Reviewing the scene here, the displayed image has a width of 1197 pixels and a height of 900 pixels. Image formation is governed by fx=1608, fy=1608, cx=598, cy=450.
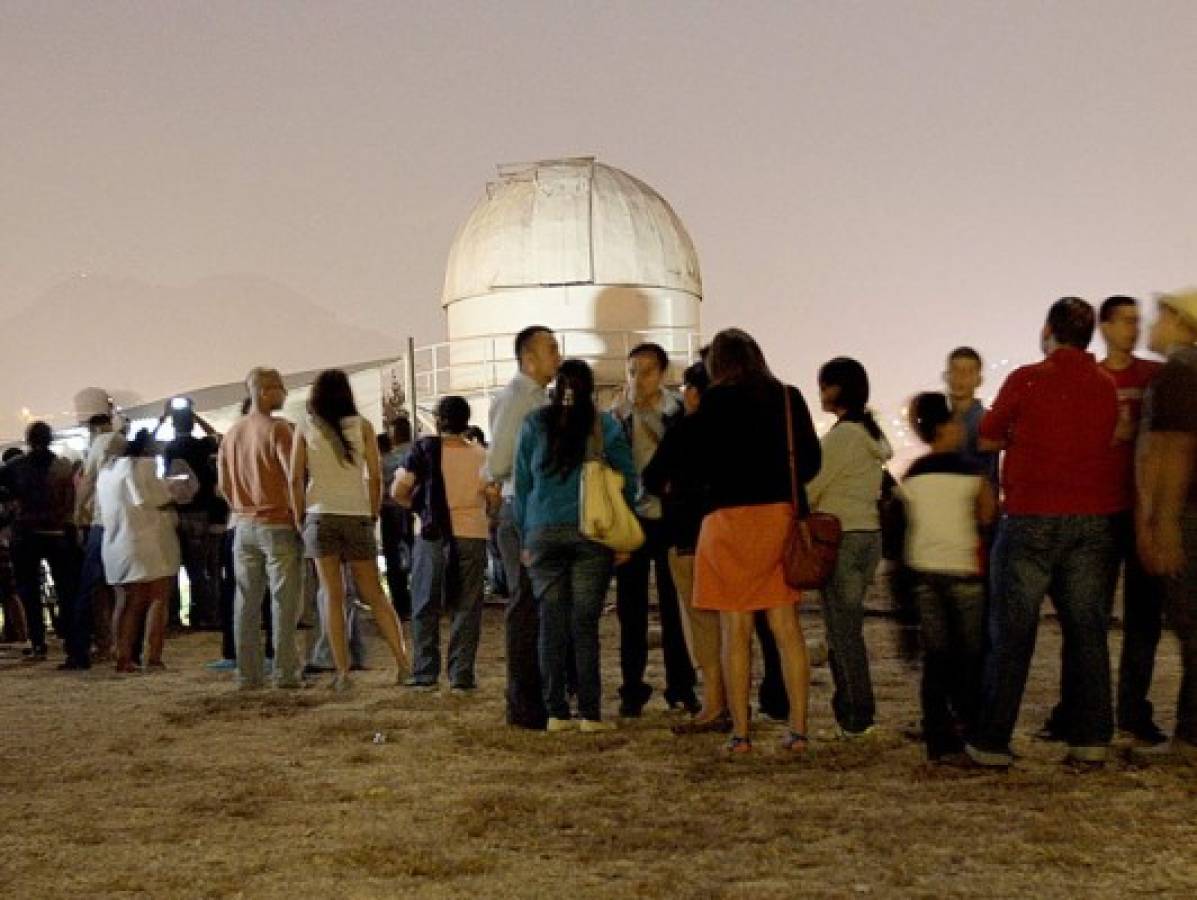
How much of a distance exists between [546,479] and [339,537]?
2259 mm

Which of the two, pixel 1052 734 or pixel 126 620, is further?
pixel 126 620

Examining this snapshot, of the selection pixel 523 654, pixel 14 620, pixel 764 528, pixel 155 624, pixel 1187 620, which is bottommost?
pixel 14 620

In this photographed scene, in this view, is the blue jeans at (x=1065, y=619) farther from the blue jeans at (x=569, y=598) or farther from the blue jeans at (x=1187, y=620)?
the blue jeans at (x=569, y=598)

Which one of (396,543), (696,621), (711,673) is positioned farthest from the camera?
(396,543)

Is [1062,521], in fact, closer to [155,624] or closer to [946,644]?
[946,644]

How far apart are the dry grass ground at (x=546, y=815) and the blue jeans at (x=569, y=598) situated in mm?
329

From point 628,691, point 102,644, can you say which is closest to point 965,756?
point 628,691

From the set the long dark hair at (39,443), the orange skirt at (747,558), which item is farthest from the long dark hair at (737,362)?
the long dark hair at (39,443)

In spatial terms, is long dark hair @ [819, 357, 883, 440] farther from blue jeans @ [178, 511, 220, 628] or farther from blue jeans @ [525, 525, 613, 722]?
blue jeans @ [178, 511, 220, 628]

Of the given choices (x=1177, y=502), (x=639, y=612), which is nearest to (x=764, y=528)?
(x=639, y=612)

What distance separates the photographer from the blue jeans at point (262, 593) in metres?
9.77

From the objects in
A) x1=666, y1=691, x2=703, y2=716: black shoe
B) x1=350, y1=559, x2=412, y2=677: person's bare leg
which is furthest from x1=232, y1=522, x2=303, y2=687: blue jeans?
x1=666, y1=691, x2=703, y2=716: black shoe

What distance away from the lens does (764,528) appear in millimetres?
6828

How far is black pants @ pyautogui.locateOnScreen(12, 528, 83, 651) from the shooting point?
12500 millimetres
